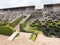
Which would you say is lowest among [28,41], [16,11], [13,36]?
[28,41]

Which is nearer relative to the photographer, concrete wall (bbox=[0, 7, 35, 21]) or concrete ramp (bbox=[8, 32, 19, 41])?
concrete ramp (bbox=[8, 32, 19, 41])

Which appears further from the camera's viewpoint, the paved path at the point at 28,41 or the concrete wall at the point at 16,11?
the concrete wall at the point at 16,11

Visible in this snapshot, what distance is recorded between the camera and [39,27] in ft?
29.2

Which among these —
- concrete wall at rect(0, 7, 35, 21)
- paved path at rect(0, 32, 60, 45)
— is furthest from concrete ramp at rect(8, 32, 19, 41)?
concrete wall at rect(0, 7, 35, 21)

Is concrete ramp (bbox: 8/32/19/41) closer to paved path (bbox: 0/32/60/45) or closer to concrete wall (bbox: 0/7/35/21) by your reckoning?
paved path (bbox: 0/32/60/45)

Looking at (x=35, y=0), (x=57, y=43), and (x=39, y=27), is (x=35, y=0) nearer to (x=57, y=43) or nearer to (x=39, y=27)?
(x=39, y=27)

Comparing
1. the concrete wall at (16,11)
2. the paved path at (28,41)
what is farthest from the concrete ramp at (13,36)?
the concrete wall at (16,11)

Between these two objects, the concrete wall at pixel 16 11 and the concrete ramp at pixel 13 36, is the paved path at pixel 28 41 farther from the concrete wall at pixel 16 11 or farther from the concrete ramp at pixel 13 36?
the concrete wall at pixel 16 11

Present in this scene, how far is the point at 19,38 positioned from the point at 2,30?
53.1 inches

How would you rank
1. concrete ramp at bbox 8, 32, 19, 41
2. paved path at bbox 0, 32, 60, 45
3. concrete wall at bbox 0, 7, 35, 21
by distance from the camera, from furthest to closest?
concrete wall at bbox 0, 7, 35, 21 → concrete ramp at bbox 8, 32, 19, 41 → paved path at bbox 0, 32, 60, 45

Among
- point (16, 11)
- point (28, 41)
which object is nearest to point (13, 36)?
point (28, 41)

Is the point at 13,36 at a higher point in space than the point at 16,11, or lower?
lower

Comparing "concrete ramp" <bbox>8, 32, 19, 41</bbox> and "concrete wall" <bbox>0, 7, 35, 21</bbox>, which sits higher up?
"concrete wall" <bbox>0, 7, 35, 21</bbox>

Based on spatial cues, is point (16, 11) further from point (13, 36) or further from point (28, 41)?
point (28, 41)
